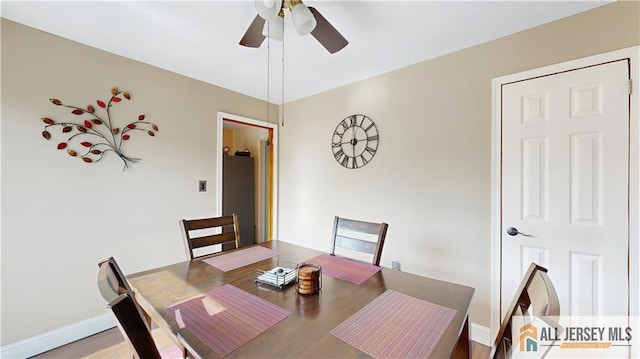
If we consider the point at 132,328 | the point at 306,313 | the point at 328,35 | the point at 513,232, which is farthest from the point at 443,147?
the point at 132,328

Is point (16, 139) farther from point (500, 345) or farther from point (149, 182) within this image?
point (500, 345)

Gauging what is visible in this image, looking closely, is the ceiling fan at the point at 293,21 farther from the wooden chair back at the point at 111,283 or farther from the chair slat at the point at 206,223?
the wooden chair back at the point at 111,283

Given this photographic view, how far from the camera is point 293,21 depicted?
4.31 feet

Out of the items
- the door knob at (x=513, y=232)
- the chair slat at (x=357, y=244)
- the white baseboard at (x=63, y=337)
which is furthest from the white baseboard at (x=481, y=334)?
the chair slat at (x=357, y=244)

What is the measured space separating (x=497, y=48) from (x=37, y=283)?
12.9 ft

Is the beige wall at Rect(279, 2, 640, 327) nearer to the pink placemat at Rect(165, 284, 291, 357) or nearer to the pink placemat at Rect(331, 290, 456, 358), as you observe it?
the pink placemat at Rect(331, 290, 456, 358)

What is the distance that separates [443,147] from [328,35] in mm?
1373

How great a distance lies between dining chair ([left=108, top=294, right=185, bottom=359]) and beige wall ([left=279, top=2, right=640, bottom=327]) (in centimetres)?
218

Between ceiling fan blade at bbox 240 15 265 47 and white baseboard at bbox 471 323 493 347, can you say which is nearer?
ceiling fan blade at bbox 240 15 265 47

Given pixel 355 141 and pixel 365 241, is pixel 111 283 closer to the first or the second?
pixel 365 241

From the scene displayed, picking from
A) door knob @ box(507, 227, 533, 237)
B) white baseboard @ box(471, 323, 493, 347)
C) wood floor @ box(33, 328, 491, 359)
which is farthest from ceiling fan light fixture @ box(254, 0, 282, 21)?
white baseboard @ box(471, 323, 493, 347)

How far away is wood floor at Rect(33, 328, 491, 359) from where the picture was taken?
1866 mm

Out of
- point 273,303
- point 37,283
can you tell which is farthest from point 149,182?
point 273,303

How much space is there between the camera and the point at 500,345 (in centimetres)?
78
